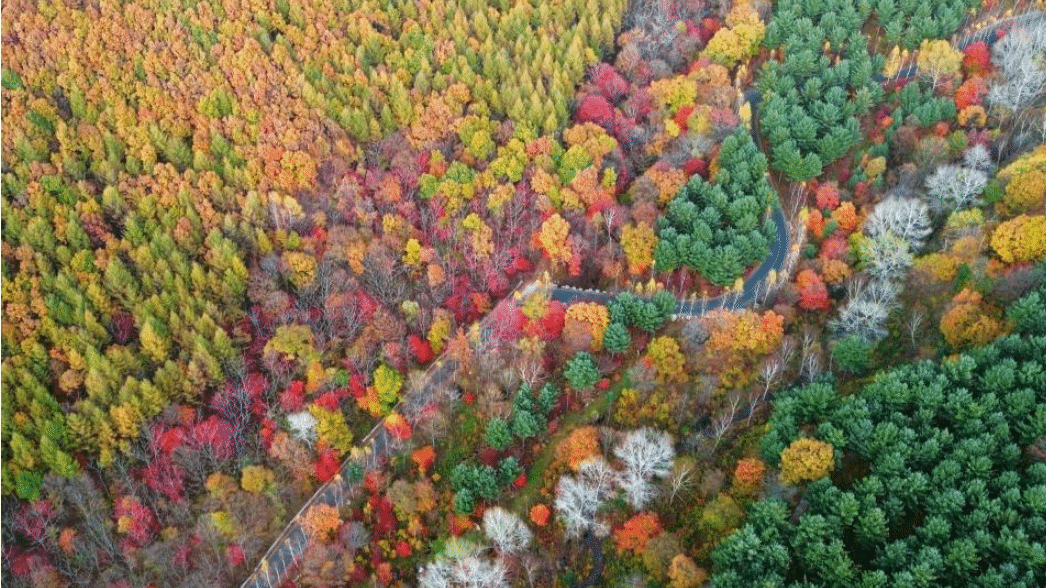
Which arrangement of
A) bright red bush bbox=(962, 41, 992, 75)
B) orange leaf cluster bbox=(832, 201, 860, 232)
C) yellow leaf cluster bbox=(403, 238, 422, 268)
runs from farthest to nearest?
bright red bush bbox=(962, 41, 992, 75) < yellow leaf cluster bbox=(403, 238, 422, 268) < orange leaf cluster bbox=(832, 201, 860, 232)

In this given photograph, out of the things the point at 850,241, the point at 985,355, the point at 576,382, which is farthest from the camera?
the point at 850,241

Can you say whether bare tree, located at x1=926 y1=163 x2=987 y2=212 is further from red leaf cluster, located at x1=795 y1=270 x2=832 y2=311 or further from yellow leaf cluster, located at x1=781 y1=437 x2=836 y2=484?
yellow leaf cluster, located at x1=781 y1=437 x2=836 y2=484

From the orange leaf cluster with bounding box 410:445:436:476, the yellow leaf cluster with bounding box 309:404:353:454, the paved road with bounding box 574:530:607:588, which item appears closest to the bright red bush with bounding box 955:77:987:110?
the paved road with bounding box 574:530:607:588

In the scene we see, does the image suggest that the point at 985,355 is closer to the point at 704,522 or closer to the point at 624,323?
the point at 704,522

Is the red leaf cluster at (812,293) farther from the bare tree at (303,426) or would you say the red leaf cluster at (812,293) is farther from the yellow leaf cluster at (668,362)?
the bare tree at (303,426)

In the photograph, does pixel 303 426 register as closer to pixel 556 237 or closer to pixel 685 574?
pixel 556 237

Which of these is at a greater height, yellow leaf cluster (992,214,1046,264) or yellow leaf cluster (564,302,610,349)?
yellow leaf cluster (992,214,1046,264)

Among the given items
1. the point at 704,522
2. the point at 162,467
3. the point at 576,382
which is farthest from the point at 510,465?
the point at 162,467
